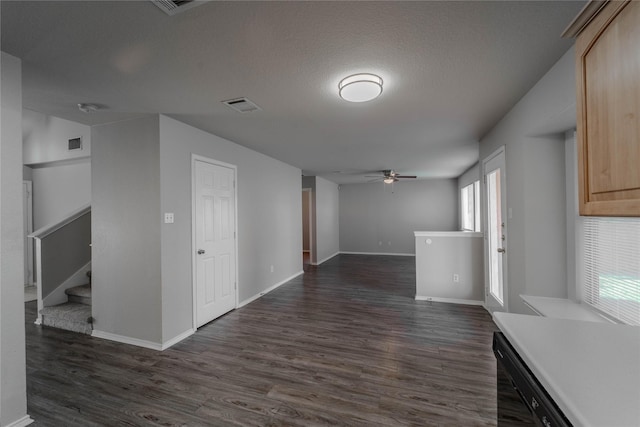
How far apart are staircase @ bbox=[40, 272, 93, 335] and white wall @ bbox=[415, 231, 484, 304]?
4.60 m

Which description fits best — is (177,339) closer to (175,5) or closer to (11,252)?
(11,252)

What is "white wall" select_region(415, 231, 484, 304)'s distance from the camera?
4.12 m

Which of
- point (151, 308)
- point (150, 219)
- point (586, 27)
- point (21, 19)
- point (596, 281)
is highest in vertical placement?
point (21, 19)

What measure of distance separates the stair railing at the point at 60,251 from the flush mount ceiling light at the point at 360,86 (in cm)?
431

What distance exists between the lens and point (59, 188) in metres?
5.21

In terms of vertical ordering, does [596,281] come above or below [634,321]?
above

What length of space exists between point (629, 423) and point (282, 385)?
2.05 metres

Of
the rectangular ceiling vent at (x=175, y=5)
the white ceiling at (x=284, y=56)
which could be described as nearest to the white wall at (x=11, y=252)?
the white ceiling at (x=284, y=56)

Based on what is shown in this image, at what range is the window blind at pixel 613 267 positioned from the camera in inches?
62.9

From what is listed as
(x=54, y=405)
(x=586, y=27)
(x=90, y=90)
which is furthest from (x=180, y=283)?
(x=586, y=27)

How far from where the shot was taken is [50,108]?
2.58 m

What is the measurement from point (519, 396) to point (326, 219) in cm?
727

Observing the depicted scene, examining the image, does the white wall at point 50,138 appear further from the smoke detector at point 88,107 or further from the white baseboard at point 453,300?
the white baseboard at point 453,300

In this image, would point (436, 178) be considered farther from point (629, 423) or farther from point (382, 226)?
point (629, 423)
